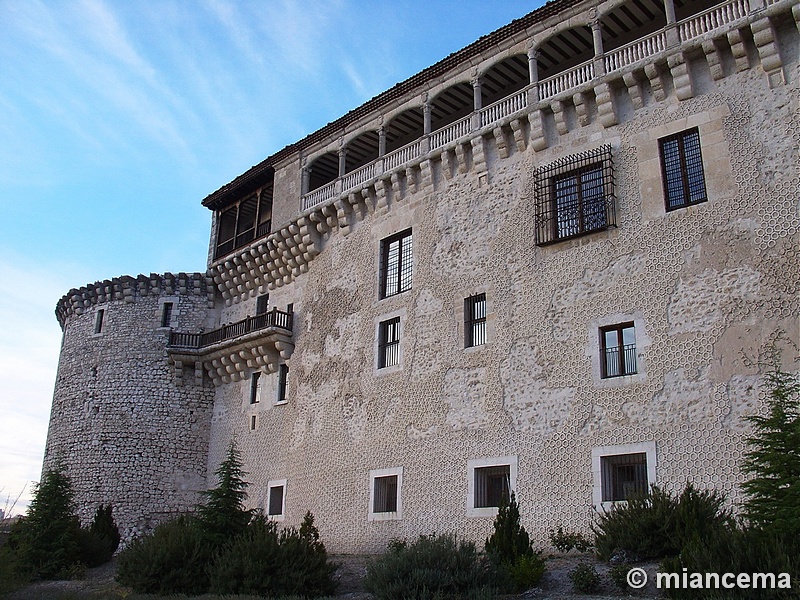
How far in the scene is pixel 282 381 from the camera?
24.5 metres

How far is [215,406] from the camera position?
26953 mm

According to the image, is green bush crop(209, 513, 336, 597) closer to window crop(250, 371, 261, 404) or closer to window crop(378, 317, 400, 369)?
window crop(378, 317, 400, 369)

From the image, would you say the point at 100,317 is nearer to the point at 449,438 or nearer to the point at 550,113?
the point at 449,438

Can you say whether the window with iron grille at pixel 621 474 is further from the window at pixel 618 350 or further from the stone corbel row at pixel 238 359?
the stone corbel row at pixel 238 359

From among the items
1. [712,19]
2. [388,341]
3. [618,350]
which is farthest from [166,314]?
[712,19]

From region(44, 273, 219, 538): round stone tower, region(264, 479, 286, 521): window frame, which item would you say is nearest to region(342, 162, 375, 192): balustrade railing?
region(44, 273, 219, 538): round stone tower

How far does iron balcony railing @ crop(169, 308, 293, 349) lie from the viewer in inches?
960

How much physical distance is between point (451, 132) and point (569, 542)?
11100 millimetres

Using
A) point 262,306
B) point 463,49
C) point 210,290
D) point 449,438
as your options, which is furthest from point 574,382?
point 210,290

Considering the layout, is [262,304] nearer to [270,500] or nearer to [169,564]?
[270,500]

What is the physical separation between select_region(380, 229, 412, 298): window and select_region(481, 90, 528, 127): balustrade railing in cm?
383

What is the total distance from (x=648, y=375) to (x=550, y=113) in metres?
7.07

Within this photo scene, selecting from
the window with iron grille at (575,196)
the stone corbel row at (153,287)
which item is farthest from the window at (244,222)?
the window with iron grille at (575,196)

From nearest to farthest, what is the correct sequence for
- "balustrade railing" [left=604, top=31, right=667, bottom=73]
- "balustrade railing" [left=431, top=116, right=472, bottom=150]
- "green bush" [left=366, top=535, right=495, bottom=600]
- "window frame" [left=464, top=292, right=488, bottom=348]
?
"green bush" [left=366, top=535, right=495, bottom=600] → "balustrade railing" [left=604, top=31, right=667, bottom=73] → "window frame" [left=464, top=292, right=488, bottom=348] → "balustrade railing" [left=431, top=116, right=472, bottom=150]
